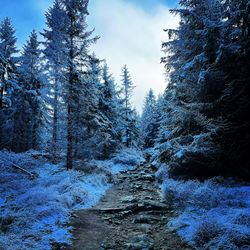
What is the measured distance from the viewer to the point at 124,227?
550 cm

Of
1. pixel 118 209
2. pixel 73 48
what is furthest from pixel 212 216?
pixel 73 48

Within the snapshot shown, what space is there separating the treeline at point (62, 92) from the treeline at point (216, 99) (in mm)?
7923

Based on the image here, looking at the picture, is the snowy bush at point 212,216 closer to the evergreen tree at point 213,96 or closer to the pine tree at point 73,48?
the evergreen tree at point 213,96

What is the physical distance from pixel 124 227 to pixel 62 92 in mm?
11028

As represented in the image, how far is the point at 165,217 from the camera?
5934 millimetres

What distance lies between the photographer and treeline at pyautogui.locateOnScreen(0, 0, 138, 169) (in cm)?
1304

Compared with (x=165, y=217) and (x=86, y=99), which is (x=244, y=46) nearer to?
(x=165, y=217)

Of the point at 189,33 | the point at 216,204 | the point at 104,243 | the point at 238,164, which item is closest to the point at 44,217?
the point at 104,243

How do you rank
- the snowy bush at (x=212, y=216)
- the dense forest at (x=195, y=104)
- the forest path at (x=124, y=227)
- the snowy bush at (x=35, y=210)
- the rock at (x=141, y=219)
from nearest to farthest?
the snowy bush at (x=212, y=216), the snowy bush at (x=35, y=210), the forest path at (x=124, y=227), the rock at (x=141, y=219), the dense forest at (x=195, y=104)

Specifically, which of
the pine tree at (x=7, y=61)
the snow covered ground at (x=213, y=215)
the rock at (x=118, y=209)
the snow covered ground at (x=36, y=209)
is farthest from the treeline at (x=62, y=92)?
the snow covered ground at (x=213, y=215)

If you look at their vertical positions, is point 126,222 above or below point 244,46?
below

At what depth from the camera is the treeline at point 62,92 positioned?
13.0 metres

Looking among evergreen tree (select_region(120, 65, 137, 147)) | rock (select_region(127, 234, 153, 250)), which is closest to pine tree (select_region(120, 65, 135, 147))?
evergreen tree (select_region(120, 65, 137, 147))

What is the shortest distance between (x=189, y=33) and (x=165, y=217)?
33.7 feet
